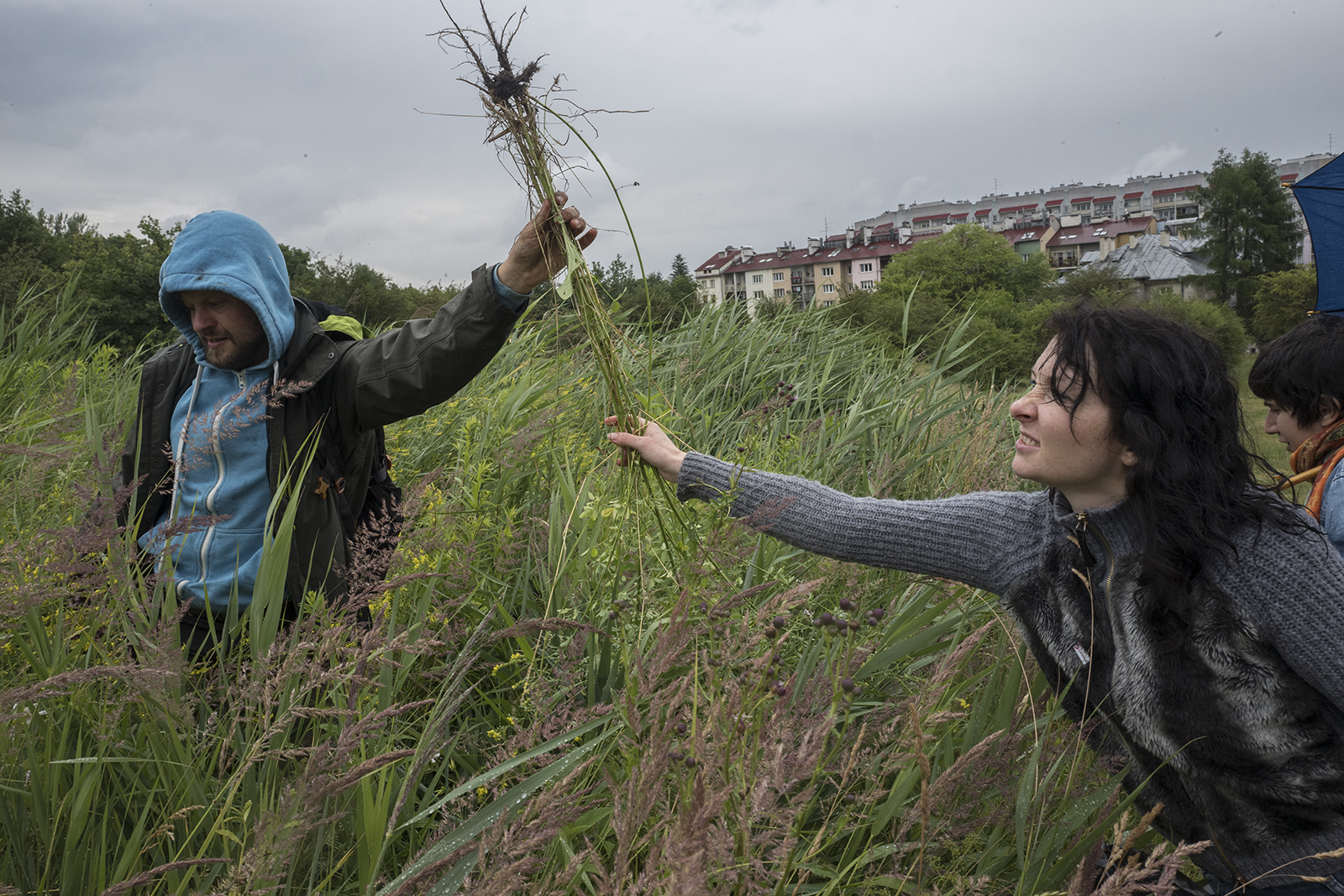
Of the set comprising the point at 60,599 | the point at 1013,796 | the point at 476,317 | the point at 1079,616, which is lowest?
the point at 1013,796

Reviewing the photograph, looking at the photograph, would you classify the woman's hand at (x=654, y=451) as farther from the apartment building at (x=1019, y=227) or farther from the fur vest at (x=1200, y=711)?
the apartment building at (x=1019, y=227)

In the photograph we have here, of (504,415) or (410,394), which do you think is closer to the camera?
(410,394)

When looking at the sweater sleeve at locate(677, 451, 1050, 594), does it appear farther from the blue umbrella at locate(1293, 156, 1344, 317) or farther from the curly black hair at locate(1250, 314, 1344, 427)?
the blue umbrella at locate(1293, 156, 1344, 317)

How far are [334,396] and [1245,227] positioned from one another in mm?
56946

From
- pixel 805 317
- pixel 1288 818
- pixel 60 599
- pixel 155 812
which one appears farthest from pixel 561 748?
pixel 805 317

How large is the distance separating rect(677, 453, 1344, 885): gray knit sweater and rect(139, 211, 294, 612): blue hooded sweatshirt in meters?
1.14

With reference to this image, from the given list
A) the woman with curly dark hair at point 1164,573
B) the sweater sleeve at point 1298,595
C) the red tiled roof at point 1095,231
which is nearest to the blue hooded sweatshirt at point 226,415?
the woman with curly dark hair at point 1164,573

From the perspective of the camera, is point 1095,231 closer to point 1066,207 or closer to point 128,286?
point 1066,207

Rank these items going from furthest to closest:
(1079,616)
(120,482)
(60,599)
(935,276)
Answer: (935,276)
(120,482)
(1079,616)
(60,599)

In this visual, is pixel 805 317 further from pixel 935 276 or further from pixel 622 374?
pixel 935 276

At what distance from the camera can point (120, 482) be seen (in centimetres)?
218

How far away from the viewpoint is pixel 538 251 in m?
2.04

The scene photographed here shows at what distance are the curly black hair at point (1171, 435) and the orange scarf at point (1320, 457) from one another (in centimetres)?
117

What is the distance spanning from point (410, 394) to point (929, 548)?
1327mm
